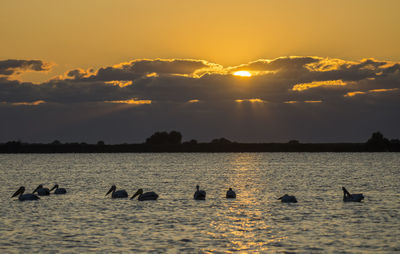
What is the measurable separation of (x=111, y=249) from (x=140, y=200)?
16705mm

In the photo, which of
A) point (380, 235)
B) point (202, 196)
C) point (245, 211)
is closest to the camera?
point (380, 235)

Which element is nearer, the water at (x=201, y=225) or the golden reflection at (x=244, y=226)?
the water at (x=201, y=225)

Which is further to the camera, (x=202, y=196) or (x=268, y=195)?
(x=268, y=195)

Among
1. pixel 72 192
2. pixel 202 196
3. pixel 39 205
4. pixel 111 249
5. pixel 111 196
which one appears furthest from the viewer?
pixel 72 192

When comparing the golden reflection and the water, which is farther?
the golden reflection

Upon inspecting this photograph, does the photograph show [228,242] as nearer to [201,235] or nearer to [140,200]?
[201,235]

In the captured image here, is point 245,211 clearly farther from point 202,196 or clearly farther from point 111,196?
point 111,196

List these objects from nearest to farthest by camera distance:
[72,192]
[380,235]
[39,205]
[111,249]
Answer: [111,249] < [380,235] < [39,205] < [72,192]

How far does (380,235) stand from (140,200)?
1779 centimetres

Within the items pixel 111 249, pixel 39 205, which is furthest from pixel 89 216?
pixel 111 249

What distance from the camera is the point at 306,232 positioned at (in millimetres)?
24062

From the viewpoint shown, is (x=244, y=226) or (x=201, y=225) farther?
(x=201, y=225)

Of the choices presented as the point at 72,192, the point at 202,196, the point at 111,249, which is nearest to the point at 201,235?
the point at 111,249

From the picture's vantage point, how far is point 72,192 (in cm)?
4553
